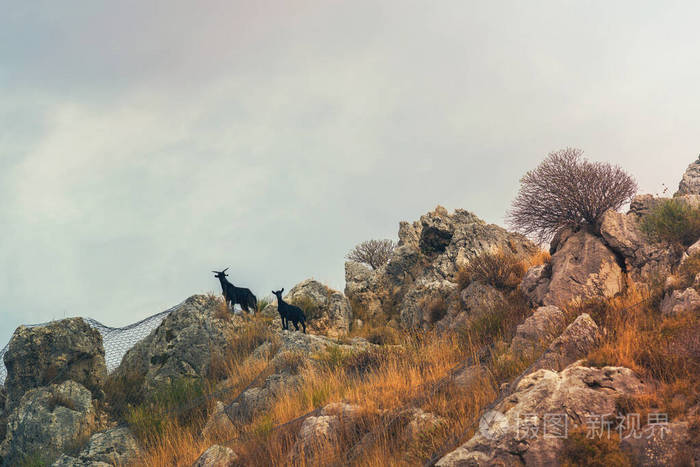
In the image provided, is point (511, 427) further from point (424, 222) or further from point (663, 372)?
point (424, 222)

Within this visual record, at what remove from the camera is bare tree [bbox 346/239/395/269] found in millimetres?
31969

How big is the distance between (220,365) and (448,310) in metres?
6.99

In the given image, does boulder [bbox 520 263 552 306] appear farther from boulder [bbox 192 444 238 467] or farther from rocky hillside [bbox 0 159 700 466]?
boulder [bbox 192 444 238 467]

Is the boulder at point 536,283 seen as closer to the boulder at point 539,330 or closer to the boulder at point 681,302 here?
the boulder at point 539,330

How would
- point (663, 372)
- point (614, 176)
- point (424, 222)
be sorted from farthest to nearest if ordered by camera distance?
point (424, 222) < point (614, 176) < point (663, 372)

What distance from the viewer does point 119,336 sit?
17.2 meters

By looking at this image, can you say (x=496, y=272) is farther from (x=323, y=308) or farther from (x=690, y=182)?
(x=690, y=182)

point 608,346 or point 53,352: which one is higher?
point 53,352

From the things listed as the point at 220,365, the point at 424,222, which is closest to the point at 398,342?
the point at 220,365

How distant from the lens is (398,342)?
16.2 metres

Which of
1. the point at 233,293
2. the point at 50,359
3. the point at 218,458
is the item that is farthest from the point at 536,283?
the point at 50,359

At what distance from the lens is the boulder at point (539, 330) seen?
9.96 metres

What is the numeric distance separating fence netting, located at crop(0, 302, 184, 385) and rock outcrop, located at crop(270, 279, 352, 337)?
4.62 m

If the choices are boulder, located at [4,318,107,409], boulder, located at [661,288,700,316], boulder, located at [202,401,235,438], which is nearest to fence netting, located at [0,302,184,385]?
boulder, located at [4,318,107,409]
